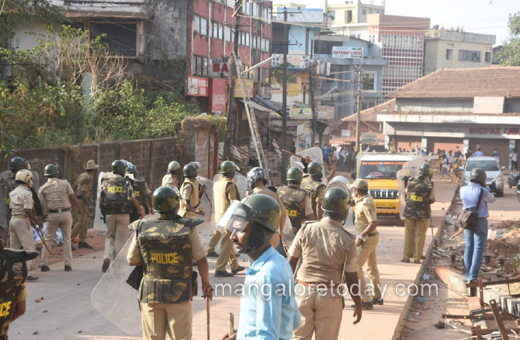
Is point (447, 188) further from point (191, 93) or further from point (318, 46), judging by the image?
point (318, 46)

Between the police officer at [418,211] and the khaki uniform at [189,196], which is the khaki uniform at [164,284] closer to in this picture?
the khaki uniform at [189,196]

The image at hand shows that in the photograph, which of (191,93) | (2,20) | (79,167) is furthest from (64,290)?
(191,93)

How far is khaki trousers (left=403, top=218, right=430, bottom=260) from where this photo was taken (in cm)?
1277

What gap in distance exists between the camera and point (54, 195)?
10.9 m

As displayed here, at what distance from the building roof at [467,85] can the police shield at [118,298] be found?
140 feet

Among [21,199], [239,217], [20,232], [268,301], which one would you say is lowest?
[20,232]

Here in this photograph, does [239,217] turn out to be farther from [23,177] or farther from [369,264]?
[23,177]

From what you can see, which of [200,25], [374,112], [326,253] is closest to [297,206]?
[326,253]

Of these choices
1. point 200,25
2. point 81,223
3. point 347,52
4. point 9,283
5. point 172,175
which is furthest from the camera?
point 347,52

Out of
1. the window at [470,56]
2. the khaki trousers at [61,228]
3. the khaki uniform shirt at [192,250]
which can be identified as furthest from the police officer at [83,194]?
the window at [470,56]

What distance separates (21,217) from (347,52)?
58473 millimetres

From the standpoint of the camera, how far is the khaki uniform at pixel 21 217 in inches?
389

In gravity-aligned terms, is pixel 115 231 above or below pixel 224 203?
below

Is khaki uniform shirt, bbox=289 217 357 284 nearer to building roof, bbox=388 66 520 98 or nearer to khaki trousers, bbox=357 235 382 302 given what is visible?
khaki trousers, bbox=357 235 382 302
